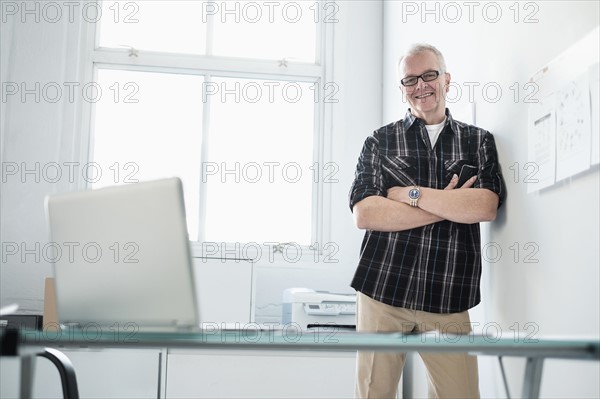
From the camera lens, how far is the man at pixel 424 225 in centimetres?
253

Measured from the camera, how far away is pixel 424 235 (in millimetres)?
2627

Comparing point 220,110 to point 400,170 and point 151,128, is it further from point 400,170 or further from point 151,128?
point 400,170

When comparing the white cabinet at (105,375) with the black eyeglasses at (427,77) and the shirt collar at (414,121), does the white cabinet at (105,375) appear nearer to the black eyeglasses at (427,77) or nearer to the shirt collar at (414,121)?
the shirt collar at (414,121)

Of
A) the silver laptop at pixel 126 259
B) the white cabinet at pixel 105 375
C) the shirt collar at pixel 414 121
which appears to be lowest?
the white cabinet at pixel 105 375

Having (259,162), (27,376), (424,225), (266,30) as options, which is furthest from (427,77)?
(266,30)

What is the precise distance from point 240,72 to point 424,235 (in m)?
2.31

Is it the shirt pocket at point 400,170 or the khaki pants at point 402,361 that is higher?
the shirt pocket at point 400,170

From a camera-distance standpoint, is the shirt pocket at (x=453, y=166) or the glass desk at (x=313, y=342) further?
the shirt pocket at (x=453, y=166)

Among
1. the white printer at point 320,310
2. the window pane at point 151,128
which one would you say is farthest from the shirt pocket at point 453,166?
the window pane at point 151,128

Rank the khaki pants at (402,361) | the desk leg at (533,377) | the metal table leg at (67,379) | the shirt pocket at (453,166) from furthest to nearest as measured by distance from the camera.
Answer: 1. the shirt pocket at (453,166)
2. the khaki pants at (402,361)
3. the metal table leg at (67,379)
4. the desk leg at (533,377)

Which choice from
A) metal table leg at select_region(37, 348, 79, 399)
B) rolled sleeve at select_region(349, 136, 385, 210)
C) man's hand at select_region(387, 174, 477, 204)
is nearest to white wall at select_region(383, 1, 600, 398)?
man's hand at select_region(387, 174, 477, 204)

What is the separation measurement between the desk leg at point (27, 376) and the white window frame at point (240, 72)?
10.2 ft

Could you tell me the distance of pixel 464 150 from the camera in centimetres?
267

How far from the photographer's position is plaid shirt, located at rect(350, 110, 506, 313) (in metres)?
2.57
